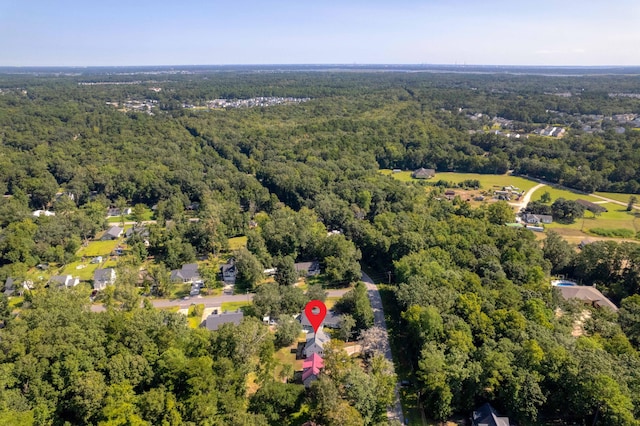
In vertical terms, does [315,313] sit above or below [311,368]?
above

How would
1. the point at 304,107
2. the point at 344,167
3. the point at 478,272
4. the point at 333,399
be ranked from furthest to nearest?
the point at 304,107 → the point at 344,167 → the point at 478,272 → the point at 333,399

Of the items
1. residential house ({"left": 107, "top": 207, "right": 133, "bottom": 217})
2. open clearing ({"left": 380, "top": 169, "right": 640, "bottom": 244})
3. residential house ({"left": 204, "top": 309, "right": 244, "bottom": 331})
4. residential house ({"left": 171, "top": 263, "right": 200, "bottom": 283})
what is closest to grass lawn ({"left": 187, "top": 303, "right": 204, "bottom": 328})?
residential house ({"left": 204, "top": 309, "right": 244, "bottom": 331})

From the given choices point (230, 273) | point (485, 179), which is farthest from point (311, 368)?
point (485, 179)

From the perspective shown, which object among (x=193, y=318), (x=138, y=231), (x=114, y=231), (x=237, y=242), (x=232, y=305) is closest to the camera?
(x=193, y=318)

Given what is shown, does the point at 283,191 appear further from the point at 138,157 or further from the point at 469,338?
the point at 469,338

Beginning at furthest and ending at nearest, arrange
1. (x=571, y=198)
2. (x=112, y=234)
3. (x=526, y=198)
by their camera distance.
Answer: (x=526, y=198) → (x=571, y=198) → (x=112, y=234)

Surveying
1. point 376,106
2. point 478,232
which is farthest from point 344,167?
point 376,106

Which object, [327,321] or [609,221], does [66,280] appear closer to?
[327,321]
